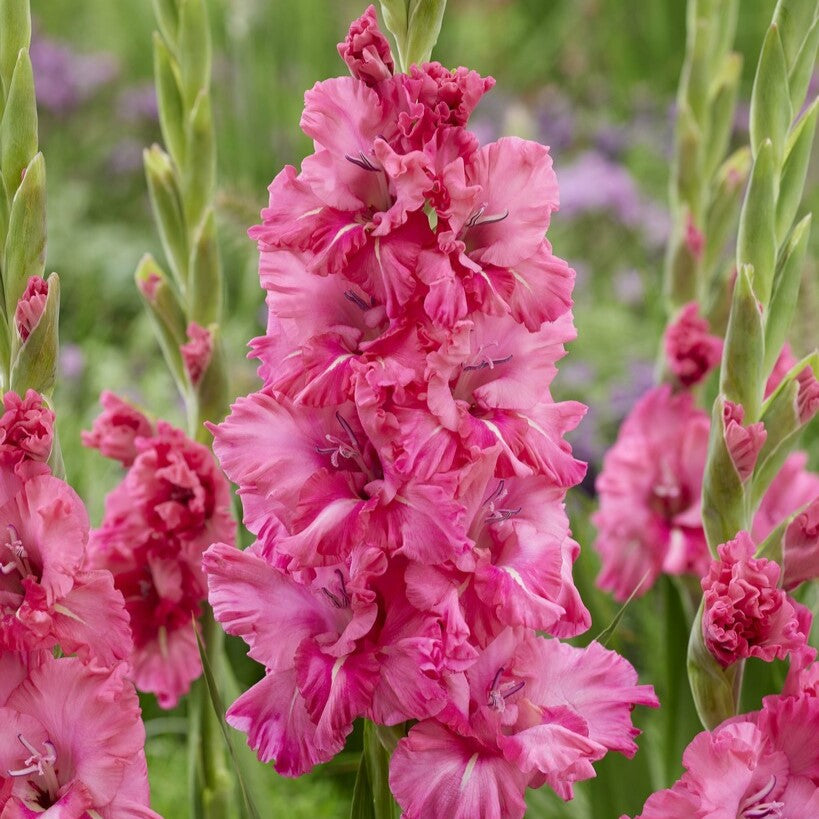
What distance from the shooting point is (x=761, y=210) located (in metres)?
0.70

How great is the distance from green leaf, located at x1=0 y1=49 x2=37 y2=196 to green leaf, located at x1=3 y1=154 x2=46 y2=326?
0.01 m

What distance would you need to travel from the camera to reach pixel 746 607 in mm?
644

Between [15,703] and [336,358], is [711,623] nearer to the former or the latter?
[336,358]

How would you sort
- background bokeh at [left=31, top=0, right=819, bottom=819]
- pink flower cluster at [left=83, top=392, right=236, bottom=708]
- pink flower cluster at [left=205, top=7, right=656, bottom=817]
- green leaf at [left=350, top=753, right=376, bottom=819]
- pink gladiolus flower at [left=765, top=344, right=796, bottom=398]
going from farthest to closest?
1. background bokeh at [left=31, top=0, right=819, bottom=819]
2. pink gladiolus flower at [left=765, top=344, right=796, bottom=398]
3. pink flower cluster at [left=83, top=392, right=236, bottom=708]
4. green leaf at [left=350, top=753, right=376, bottom=819]
5. pink flower cluster at [left=205, top=7, right=656, bottom=817]

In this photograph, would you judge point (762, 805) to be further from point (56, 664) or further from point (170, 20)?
point (170, 20)

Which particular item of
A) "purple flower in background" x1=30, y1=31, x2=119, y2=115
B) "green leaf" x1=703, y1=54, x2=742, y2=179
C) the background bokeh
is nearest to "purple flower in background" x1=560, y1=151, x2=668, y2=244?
the background bokeh

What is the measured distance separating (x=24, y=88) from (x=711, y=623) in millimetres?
469

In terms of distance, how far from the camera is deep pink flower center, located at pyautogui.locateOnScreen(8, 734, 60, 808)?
24.4 inches

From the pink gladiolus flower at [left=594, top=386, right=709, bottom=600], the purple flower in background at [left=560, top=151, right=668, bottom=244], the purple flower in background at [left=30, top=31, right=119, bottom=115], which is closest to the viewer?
the pink gladiolus flower at [left=594, top=386, right=709, bottom=600]

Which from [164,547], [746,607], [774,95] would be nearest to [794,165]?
[774,95]

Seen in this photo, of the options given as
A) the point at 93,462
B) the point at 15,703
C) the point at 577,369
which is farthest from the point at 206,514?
the point at 577,369

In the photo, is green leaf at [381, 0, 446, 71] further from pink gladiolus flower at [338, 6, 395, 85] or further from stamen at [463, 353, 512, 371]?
stamen at [463, 353, 512, 371]

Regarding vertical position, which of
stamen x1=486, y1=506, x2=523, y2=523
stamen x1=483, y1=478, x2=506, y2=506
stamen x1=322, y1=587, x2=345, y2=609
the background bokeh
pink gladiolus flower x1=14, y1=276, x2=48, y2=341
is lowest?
the background bokeh

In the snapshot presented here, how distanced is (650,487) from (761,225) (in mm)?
382
